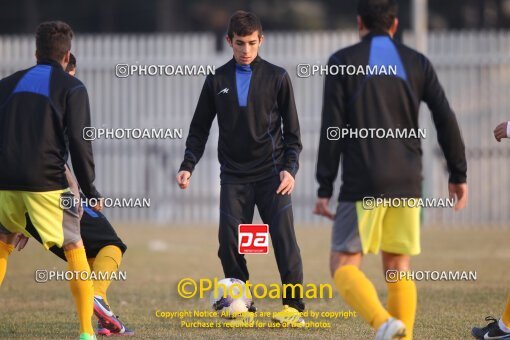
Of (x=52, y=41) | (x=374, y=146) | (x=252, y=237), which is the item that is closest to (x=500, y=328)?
(x=252, y=237)

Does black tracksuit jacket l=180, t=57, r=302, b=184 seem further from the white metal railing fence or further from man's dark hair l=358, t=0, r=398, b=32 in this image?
the white metal railing fence

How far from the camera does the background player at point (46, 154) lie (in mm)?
6812

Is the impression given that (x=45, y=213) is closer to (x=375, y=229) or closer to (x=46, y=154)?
(x=46, y=154)

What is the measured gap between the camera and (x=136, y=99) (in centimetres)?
2059

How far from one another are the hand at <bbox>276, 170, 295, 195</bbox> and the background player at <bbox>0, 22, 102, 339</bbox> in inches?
61.0

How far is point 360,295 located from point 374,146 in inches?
32.6

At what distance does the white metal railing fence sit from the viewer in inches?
762

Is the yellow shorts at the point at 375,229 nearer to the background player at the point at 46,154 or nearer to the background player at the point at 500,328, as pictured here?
the background player at the point at 500,328

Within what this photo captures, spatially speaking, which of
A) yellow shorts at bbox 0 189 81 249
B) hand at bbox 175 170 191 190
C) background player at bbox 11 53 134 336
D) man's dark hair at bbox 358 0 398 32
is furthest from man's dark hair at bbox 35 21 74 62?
man's dark hair at bbox 358 0 398 32

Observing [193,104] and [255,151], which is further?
[193,104]

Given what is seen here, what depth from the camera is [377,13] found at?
6289mm

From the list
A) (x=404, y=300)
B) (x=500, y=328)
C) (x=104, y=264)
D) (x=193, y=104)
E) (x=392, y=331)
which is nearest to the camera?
(x=392, y=331)

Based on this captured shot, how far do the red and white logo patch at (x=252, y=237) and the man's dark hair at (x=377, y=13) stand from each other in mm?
2233

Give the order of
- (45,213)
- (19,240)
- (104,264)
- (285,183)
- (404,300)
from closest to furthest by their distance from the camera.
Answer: (404,300), (45,213), (19,240), (104,264), (285,183)
